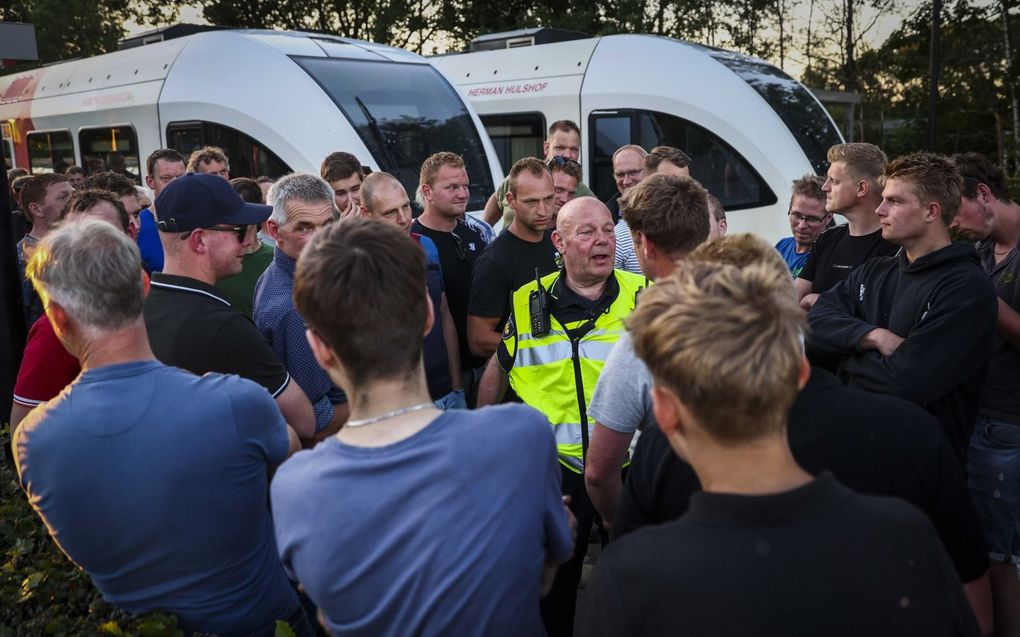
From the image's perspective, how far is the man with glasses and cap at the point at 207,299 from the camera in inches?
111

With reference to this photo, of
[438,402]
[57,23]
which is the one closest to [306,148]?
[438,402]

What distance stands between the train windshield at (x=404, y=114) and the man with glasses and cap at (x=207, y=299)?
680 centimetres

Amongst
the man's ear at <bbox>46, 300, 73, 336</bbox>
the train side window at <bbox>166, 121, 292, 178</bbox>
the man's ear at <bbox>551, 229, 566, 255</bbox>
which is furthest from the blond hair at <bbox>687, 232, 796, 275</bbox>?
the train side window at <bbox>166, 121, 292, 178</bbox>

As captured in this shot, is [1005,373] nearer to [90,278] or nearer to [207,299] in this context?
[207,299]

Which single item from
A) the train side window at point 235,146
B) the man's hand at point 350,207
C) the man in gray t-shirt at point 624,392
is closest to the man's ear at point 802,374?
the man in gray t-shirt at point 624,392

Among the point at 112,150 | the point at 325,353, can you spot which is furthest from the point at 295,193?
the point at 112,150

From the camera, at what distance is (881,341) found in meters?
3.05

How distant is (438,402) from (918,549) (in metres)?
3.23

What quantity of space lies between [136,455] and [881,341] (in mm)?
2447

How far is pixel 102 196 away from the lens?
→ 179 inches

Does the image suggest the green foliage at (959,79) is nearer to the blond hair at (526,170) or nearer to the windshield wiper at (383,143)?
the windshield wiper at (383,143)

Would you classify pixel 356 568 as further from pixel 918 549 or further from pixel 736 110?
pixel 736 110

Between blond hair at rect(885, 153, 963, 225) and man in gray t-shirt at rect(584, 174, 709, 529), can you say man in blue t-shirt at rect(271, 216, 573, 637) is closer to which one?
man in gray t-shirt at rect(584, 174, 709, 529)

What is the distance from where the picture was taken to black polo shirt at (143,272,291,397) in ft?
9.22
